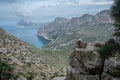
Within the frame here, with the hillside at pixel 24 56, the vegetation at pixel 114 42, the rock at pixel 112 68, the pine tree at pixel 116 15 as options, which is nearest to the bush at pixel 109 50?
the vegetation at pixel 114 42

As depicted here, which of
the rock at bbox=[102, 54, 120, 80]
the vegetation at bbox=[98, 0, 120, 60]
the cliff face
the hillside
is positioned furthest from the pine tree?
the hillside

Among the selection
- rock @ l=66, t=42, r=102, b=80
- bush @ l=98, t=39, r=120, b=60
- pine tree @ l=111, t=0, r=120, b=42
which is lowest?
rock @ l=66, t=42, r=102, b=80

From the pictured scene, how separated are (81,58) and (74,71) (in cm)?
230

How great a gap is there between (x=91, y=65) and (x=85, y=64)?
153cm

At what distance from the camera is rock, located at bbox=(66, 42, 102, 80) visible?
37938 mm

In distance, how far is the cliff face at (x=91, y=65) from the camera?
33125mm

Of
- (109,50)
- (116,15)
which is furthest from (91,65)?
(116,15)

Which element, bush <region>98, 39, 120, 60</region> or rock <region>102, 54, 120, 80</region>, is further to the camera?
bush <region>98, 39, 120, 60</region>

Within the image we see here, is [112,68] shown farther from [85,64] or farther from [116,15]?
[116,15]

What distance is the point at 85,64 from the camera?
39.8 metres

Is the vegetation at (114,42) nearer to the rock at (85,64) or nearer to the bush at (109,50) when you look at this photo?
the bush at (109,50)

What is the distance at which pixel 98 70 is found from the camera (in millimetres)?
37688

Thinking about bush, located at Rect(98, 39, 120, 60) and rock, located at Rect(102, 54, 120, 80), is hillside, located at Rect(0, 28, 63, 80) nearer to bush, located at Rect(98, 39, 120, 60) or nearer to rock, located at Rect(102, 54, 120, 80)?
bush, located at Rect(98, 39, 120, 60)

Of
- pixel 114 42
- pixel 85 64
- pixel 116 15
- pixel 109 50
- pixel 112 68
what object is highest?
pixel 116 15
